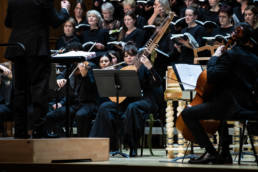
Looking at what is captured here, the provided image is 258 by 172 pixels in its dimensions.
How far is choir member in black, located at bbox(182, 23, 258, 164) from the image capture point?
3.72 metres

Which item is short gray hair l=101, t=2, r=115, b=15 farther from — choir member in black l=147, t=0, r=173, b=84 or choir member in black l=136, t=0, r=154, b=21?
choir member in black l=147, t=0, r=173, b=84

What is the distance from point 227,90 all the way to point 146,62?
1.81 m

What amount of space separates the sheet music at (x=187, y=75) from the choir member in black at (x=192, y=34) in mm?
1446

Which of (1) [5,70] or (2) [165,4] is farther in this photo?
(2) [165,4]

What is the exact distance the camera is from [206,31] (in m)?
6.18

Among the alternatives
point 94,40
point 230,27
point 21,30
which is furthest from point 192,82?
point 94,40

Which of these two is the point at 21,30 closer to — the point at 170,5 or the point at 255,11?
the point at 255,11

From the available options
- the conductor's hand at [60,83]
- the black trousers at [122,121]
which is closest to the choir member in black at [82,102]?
the conductor's hand at [60,83]

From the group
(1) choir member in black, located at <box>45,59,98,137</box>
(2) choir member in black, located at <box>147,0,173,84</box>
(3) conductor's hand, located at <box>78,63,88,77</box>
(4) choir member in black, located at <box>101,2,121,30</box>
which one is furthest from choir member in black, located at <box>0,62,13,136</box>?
(2) choir member in black, located at <box>147,0,173,84</box>

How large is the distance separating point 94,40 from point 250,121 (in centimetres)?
351

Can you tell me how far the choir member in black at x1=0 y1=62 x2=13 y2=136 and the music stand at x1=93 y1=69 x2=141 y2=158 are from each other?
132 cm

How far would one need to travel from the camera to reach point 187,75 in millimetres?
4332

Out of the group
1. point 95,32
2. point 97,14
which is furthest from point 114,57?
point 97,14

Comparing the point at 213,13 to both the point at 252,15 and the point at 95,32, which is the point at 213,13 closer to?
the point at 252,15
